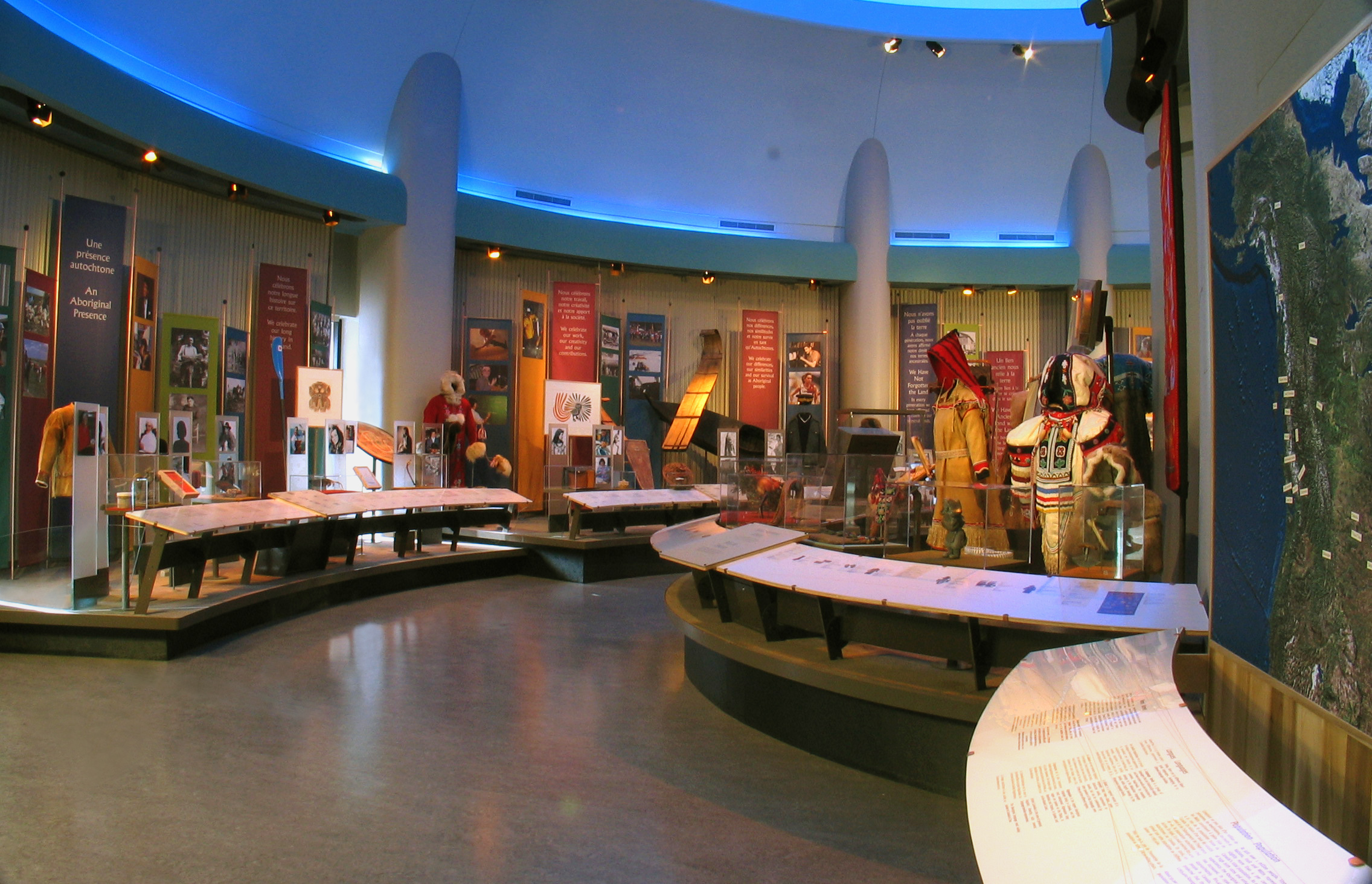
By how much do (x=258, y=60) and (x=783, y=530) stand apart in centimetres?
907

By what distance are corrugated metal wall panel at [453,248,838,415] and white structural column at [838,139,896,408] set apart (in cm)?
101

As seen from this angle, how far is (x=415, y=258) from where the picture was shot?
12.0 meters

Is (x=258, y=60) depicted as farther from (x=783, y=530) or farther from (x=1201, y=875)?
(x=1201, y=875)

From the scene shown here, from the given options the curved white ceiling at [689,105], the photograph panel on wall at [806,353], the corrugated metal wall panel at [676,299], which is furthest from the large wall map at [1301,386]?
the photograph panel on wall at [806,353]

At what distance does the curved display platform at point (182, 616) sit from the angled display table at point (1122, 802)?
5.48 m

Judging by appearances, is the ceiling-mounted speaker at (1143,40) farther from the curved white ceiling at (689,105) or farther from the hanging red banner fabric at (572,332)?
the hanging red banner fabric at (572,332)

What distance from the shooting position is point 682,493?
11.3 metres

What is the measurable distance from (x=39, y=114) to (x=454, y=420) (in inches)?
217

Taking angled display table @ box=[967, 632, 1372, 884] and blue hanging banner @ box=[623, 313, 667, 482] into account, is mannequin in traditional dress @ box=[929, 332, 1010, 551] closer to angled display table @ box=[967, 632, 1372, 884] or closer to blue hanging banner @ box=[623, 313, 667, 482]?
angled display table @ box=[967, 632, 1372, 884]

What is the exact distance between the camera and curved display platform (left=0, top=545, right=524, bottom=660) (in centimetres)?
559

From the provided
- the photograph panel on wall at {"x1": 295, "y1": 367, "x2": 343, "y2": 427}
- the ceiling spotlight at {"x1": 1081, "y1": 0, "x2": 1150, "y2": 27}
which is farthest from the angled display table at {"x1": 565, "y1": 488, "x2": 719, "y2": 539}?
the ceiling spotlight at {"x1": 1081, "y1": 0, "x2": 1150, "y2": 27}

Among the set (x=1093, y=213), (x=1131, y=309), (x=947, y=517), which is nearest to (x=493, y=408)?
(x=947, y=517)

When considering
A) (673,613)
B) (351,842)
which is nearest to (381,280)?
(673,613)

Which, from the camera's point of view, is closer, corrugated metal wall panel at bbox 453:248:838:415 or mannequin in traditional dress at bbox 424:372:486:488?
mannequin in traditional dress at bbox 424:372:486:488
